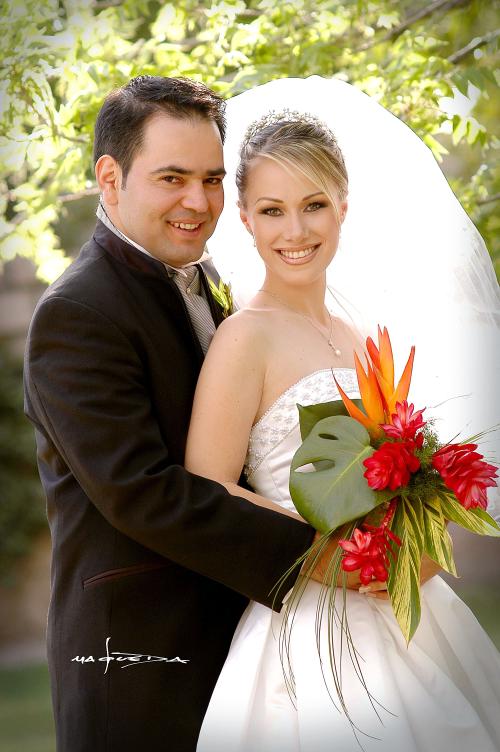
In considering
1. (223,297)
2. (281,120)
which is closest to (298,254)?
(223,297)

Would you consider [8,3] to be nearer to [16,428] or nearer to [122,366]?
[122,366]

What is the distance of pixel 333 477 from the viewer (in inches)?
103

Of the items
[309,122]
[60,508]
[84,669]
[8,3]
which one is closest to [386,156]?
[309,122]

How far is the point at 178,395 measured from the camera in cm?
284

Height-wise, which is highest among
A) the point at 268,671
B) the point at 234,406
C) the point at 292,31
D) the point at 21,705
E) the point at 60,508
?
the point at 292,31

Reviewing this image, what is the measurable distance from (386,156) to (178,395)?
106 cm

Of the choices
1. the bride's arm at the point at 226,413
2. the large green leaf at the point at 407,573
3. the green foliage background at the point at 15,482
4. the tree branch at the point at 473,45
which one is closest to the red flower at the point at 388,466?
the large green leaf at the point at 407,573

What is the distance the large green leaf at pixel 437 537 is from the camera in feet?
8.43

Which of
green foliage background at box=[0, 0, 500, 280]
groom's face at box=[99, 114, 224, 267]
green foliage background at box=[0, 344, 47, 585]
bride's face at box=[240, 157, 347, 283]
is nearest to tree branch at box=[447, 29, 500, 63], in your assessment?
green foliage background at box=[0, 0, 500, 280]

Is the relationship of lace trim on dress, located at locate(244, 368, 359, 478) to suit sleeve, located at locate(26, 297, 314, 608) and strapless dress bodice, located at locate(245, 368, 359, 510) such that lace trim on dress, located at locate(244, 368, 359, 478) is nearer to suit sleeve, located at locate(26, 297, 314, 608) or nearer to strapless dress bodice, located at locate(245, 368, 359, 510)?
strapless dress bodice, located at locate(245, 368, 359, 510)

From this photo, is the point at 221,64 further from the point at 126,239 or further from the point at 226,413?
the point at 226,413

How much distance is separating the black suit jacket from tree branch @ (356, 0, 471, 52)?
2512 millimetres

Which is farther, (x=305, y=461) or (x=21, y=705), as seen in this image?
(x=21, y=705)

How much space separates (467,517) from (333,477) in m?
Result: 0.33
